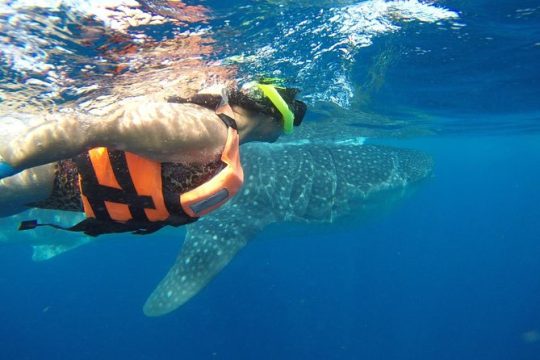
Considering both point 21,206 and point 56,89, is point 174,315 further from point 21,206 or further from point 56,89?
point 21,206

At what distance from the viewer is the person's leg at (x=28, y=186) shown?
3.27 metres

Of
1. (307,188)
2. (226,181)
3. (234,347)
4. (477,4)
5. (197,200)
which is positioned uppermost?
(477,4)

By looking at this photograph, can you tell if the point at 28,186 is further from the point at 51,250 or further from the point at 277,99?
the point at 51,250

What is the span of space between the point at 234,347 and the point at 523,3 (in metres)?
19.7

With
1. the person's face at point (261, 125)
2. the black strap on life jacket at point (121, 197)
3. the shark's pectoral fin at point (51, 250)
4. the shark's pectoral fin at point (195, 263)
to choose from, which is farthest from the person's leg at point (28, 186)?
the shark's pectoral fin at point (51, 250)

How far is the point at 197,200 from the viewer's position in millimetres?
2693

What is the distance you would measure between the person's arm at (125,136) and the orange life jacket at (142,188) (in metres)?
0.22

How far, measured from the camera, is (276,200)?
9.66 metres

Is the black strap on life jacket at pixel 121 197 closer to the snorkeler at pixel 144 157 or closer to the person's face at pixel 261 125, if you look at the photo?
the snorkeler at pixel 144 157

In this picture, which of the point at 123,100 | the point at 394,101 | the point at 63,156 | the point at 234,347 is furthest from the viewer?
the point at 234,347

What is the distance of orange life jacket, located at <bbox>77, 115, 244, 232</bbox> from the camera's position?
2.68 m

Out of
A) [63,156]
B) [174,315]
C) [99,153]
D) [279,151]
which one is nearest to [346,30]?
[279,151]

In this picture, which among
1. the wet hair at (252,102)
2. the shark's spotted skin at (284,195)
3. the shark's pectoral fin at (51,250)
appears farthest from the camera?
the shark's pectoral fin at (51,250)

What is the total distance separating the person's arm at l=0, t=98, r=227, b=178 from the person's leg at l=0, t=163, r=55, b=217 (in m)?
1.22
